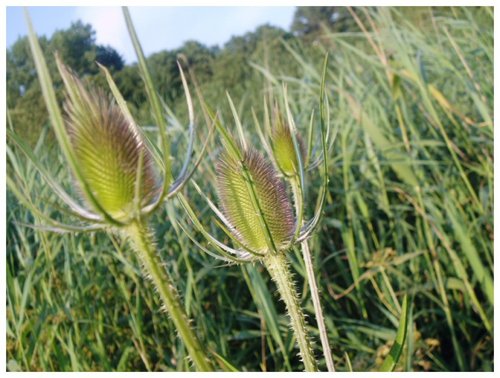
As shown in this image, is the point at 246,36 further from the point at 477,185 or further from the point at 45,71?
the point at 45,71

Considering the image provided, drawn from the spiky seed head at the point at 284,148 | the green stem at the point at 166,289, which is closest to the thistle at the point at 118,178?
the green stem at the point at 166,289

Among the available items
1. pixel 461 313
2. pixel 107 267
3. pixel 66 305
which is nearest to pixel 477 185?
pixel 461 313

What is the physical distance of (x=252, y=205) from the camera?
410mm

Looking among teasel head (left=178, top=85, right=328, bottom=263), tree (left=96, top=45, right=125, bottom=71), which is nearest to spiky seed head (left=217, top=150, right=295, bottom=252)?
teasel head (left=178, top=85, right=328, bottom=263)

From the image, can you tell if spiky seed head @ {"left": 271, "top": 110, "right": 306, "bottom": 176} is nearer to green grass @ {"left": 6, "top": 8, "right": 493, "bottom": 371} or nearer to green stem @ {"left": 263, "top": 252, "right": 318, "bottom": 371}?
green stem @ {"left": 263, "top": 252, "right": 318, "bottom": 371}

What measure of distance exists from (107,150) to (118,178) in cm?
2

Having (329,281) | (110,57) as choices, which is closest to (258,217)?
(110,57)

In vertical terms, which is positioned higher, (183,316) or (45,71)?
(45,71)

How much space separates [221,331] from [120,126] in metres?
1.08

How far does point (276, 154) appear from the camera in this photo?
0.47 metres

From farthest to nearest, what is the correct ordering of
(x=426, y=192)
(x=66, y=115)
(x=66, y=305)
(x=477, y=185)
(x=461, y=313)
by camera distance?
(x=477, y=185)
(x=426, y=192)
(x=461, y=313)
(x=66, y=305)
(x=66, y=115)

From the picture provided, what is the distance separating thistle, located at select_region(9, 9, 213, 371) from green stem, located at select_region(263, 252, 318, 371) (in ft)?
0.23

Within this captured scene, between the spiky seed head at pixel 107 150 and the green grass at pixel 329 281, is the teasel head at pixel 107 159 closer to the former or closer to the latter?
the spiky seed head at pixel 107 150

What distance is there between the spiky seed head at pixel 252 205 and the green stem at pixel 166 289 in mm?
96
